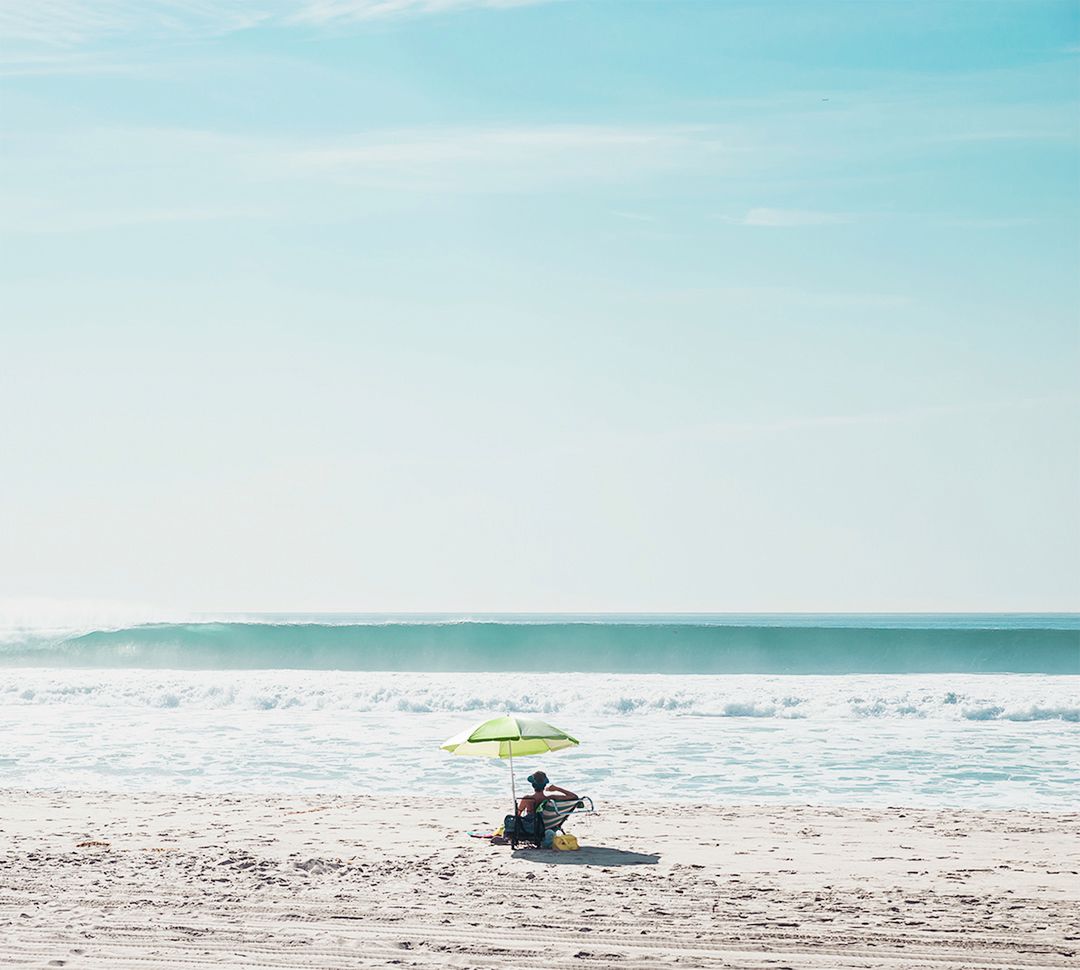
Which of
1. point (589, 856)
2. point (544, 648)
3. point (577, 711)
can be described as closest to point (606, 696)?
point (577, 711)

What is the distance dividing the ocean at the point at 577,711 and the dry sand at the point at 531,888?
6.94 ft

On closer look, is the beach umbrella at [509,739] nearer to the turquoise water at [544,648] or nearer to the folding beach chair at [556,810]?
the folding beach chair at [556,810]

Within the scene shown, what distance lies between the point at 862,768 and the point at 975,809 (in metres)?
3.12

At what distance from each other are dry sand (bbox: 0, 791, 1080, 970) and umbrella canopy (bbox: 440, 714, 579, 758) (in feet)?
2.61

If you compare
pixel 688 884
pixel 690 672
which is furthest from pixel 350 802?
pixel 690 672

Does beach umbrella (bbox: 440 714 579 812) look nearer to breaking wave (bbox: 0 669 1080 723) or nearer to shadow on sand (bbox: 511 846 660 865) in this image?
shadow on sand (bbox: 511 846 660 865)

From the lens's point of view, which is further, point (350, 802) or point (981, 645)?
point (981, 645)

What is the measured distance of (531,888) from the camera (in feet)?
26.1

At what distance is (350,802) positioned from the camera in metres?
11.9

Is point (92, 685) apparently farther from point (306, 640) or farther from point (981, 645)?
point (981, 645)

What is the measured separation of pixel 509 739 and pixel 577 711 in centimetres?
1333

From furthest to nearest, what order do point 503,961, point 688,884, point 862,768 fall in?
point 862,768 → point 688,884 → point 503,961

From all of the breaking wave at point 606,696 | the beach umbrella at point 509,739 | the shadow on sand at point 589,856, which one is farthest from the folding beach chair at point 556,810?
the breaking wave at point 606,696

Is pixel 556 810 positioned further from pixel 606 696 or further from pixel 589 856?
pixel 606 696
